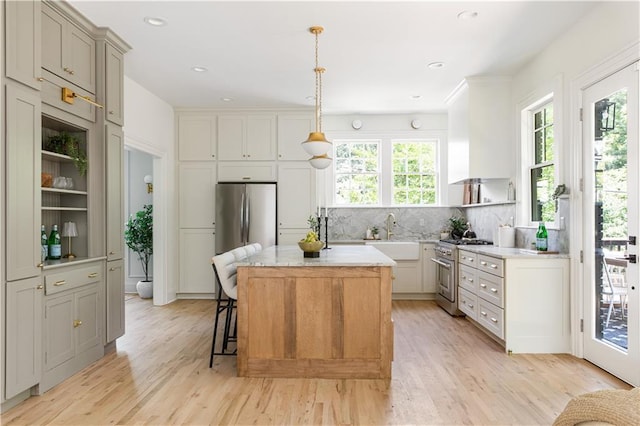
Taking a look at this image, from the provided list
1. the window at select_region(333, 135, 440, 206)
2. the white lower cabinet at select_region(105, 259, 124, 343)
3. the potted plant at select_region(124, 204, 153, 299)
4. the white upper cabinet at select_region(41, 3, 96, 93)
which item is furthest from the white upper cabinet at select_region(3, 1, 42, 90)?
the window at select_region(333, 135, 440, 206)

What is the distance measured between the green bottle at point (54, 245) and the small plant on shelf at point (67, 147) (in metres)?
0.51

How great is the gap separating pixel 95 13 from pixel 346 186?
424 centimetres

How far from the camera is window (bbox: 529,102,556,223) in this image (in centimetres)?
413

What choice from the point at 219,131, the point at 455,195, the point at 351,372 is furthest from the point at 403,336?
the point at 219,131

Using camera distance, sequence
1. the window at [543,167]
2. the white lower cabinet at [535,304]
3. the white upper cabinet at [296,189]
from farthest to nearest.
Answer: the white upper cabinet at [296,189]
the window at [543,167]
the white lower cabinet at [535,304]

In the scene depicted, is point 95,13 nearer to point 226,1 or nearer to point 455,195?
point 226,1

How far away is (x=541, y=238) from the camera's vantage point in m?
3.91

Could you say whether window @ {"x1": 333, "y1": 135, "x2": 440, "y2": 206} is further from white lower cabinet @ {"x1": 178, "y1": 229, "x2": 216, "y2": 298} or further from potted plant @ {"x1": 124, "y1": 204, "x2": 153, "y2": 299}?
potted plant @ {"x1": 124, "y1": 204, "x2": 153, "y2": 299}

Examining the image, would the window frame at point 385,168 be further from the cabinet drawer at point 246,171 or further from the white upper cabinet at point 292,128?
the cabinet drawer at point 246,171

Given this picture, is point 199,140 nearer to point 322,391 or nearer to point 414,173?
point 414,173

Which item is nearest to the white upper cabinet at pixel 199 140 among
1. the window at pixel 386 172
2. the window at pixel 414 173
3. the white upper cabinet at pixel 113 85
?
the window at pixel 386 172

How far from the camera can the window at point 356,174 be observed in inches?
267

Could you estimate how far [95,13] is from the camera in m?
3.32

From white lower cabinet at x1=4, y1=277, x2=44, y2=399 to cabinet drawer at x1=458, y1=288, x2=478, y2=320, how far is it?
3826 millimetres
